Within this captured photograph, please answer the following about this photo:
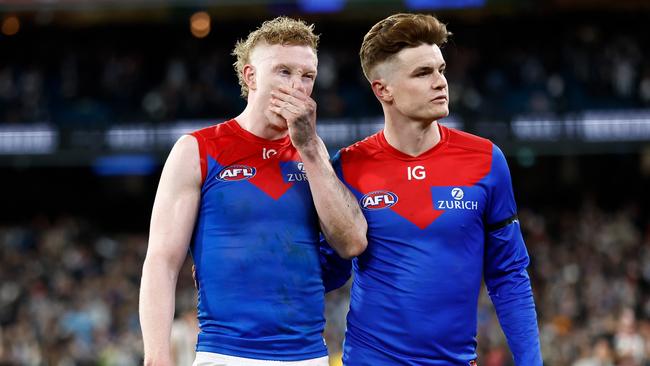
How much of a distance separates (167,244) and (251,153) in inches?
21.0

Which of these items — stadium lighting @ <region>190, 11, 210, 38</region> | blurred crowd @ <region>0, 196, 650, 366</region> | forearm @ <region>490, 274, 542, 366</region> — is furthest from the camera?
stadium lighting @ <region>190, 11, 210, 38</region>

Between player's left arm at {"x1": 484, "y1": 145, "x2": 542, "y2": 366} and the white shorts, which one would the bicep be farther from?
player's left arm at {"x1": 484, "y1": 145, "x2": 542, "y2": 366}

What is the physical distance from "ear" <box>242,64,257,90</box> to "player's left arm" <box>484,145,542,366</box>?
1069mm

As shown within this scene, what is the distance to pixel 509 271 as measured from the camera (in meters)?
4.19

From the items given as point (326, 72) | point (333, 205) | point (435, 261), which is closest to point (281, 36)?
point (333, 205)

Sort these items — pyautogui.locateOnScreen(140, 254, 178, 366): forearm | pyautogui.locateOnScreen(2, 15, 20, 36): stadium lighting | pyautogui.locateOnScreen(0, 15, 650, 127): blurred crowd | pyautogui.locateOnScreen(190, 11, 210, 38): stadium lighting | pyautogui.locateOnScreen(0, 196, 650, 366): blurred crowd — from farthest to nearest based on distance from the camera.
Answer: pyautogui.locateOnScreen(190, 11, 210, 38): stadium lighting < pyautogui.locateOnScreen(2, 15, 20, 36): stadium lighting < pyautogui.locateOnScreen(0, 15, 650, 127): blurred crowd < pyautogui.locateOnScreen(0, 196, 650, 366): blurred crowd < pyautogui.locateOnScreen(140, 254, 178, 366): forearm

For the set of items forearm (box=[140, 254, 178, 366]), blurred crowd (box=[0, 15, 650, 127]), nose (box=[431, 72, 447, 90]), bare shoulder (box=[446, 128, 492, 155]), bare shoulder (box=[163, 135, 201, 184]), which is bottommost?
blurred crowd (box=[0, 15, 650, 127])

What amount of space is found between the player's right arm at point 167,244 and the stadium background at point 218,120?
11095mm

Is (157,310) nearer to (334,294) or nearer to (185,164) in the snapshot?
(185,164)

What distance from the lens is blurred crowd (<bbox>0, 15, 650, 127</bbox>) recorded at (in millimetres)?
20531

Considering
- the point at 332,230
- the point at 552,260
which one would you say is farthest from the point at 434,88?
the point at 552,260

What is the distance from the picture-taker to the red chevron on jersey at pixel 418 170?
4.16 meters

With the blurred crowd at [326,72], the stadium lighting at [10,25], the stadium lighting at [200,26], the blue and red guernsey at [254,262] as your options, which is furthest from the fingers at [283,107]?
the stadium lighting at [10,25]

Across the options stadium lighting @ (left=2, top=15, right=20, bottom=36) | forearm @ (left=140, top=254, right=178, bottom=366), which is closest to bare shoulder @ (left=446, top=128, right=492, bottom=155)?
forearm @ (left=140, top=254, right=178, bottom=366)
